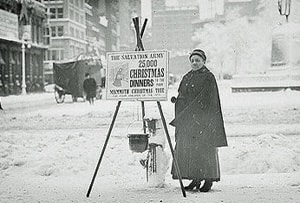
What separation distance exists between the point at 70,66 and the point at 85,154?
6.81m

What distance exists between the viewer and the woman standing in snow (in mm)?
3828

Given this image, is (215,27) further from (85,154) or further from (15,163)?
(15,163)

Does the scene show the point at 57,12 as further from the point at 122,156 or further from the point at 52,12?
the point at 122,156

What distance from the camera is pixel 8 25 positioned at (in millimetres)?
7113

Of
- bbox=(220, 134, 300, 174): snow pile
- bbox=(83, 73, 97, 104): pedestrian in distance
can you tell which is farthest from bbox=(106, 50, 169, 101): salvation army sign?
bbox=(83, 73, 97, 104): pedestrian in distance

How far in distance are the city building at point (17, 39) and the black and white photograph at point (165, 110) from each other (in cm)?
4

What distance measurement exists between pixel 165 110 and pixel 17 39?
8.82ft

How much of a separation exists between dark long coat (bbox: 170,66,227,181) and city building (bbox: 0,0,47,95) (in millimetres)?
3824

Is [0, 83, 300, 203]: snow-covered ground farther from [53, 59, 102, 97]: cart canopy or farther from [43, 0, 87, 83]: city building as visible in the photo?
[53, 59, 102, 97]: cart canopy

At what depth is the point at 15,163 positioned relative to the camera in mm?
5117

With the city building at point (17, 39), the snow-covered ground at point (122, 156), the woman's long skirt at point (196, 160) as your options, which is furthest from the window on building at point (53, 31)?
the woman's long skirt at point (196, 160)

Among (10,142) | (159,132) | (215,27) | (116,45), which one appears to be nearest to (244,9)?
(215,27)

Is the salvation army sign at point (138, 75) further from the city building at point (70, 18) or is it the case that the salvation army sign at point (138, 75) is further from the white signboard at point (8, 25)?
the white signboard at point (8, 25)

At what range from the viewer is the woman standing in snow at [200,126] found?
12.6 feet
